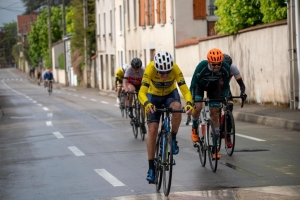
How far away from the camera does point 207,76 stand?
1195 centimetres

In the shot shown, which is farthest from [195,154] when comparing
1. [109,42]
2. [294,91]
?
[109,42]

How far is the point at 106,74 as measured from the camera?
5972cm

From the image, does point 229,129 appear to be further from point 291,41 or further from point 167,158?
point 291,41

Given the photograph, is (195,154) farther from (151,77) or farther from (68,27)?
(68,27)

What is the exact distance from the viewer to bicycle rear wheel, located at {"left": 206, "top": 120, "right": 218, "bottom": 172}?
1119 centimetres

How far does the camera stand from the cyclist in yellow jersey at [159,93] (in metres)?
9.34

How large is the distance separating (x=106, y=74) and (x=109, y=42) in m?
2.59

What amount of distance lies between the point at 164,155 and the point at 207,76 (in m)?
2.91

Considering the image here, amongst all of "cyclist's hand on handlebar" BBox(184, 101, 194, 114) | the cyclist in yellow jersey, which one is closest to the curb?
the cyclist in yellow jersey

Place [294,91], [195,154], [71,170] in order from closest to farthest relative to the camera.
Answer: [71,170]
[195,154]
[294,91]

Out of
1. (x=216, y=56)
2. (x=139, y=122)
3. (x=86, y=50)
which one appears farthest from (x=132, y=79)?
(x=86, y=50)

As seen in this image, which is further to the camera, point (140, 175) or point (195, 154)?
point (195, 154)

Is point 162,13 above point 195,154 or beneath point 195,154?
above

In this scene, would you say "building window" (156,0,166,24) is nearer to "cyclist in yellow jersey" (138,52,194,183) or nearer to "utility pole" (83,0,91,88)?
"utility pole" (83,0,91,88)
